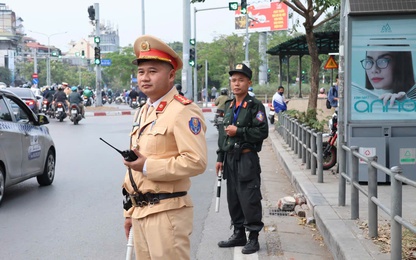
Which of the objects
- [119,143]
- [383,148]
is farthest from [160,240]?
[119,143]

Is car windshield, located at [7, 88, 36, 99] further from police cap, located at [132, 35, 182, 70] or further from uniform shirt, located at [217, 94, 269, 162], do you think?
police cap, located at [132, 35, 182, 70]

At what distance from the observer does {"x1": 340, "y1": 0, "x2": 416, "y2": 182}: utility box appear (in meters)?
9.64

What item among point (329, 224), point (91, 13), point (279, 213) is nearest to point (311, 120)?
point (279, 213)

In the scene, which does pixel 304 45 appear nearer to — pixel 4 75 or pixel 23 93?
pixel 23 93

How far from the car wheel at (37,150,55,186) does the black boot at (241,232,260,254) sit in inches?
205

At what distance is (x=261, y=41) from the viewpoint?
7406cm

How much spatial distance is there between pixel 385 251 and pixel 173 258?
8.52ft

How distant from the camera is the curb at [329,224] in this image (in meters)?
5.64

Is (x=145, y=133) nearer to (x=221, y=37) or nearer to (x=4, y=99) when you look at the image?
(x=4, y=99)

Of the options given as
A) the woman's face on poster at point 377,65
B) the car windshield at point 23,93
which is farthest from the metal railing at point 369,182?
the car windshield at point 23,93

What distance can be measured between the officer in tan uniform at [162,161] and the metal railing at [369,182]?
1760mm

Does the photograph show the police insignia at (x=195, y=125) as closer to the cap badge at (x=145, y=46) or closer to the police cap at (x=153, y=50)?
the police cap at (x=153, y=50)

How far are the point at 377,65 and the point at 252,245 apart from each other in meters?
4.42

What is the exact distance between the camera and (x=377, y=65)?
9.74m
